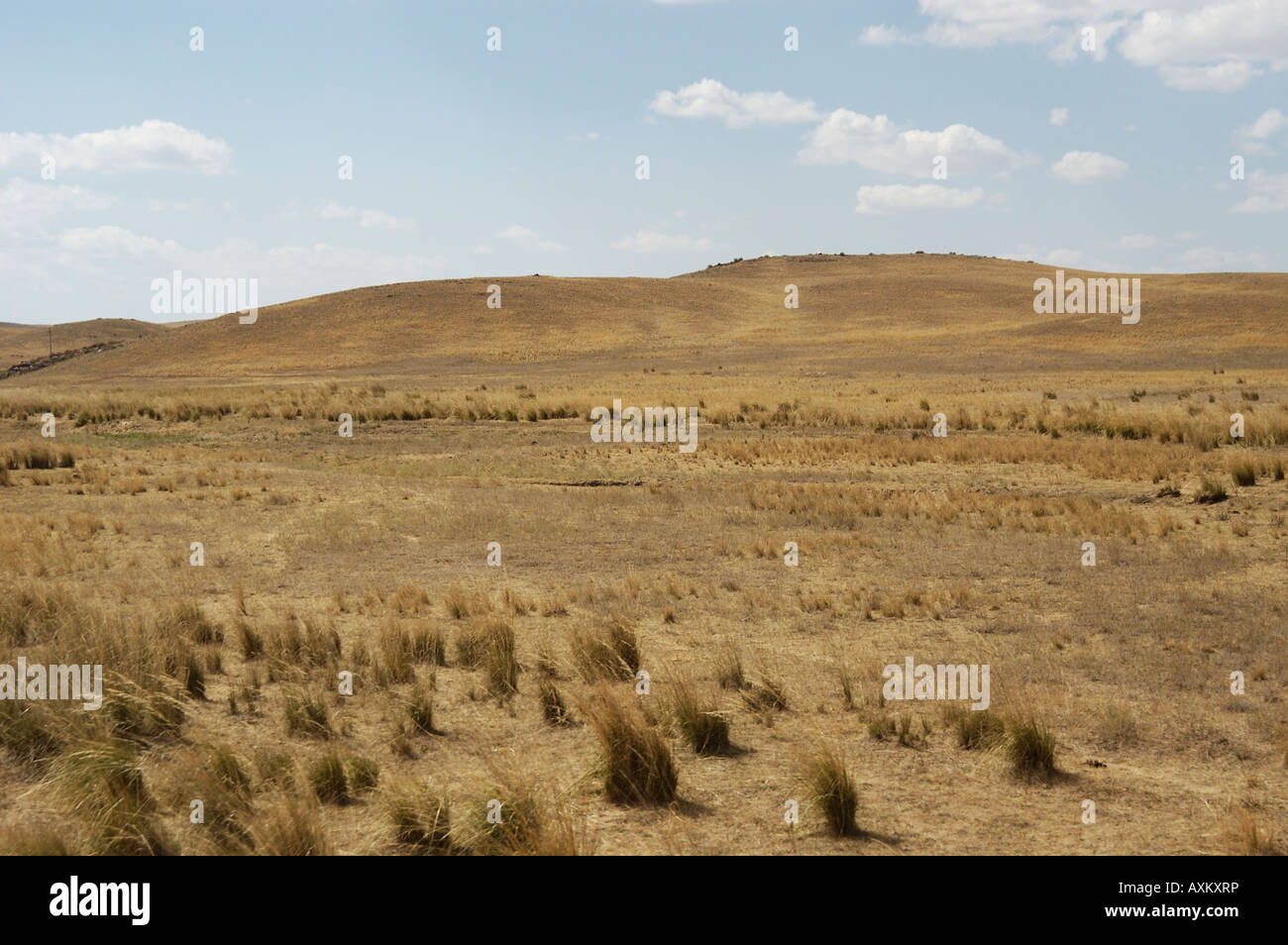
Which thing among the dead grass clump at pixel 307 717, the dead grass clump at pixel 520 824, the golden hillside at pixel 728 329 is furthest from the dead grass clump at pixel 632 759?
the golden hillside at pixel 728 329

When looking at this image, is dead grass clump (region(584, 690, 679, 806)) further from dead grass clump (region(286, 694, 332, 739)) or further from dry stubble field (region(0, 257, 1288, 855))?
dead grass clump (region(286, 694, 332, 739))

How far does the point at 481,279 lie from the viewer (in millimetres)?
122625

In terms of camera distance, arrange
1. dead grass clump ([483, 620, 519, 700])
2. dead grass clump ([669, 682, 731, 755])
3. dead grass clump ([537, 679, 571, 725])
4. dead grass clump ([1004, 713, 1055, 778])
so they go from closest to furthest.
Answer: dead grass clump ([1004, 713, 1055, 778]), dead grass clump ([669, 682, 731, 755]), dead grass clump ([537, 679, 571, 725]), dead grass clump ([483, 620, 519, 700])

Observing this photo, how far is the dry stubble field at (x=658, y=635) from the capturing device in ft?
21.9

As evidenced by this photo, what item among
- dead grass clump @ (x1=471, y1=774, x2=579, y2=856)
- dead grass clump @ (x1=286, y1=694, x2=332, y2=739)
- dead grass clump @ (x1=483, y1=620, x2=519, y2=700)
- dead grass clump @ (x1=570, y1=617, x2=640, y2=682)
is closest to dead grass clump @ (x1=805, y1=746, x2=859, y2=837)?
dead grass clump @ (x1=471, y1=774, x2=579, y2=856)

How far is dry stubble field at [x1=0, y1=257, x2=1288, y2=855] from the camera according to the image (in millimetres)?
6680

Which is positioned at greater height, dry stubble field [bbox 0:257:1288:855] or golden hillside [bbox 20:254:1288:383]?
golden hillside [bbox 20:254:1288:383]

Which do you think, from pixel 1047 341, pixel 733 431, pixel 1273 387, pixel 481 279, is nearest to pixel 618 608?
pixel 733 431

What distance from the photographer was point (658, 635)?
11508mm

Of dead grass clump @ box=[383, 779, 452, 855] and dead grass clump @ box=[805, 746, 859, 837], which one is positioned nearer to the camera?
dead grass clump @ box=[383, 779, 452, 855]

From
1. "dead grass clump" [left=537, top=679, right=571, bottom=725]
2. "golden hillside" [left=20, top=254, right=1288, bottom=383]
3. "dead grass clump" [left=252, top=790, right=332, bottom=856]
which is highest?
"golden hillside" [left=20, top=254, right=1288, bottom=383]

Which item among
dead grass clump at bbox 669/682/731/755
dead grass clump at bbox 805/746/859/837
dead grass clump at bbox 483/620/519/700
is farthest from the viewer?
dead grass clump at bbox 483/620/519/700

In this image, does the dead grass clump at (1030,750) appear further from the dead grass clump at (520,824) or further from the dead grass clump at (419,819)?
the dead grass clump at (419,819)
